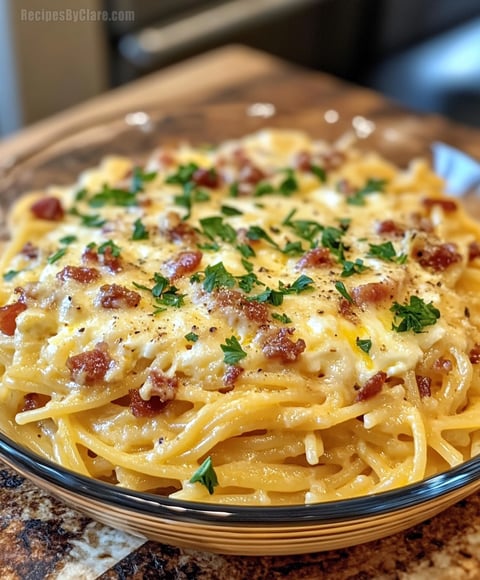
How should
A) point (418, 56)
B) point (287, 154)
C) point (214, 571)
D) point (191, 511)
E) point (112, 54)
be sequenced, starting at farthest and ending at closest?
point (418, 56)
point (112, 54)
point (287, 154)
point (214, 571)
point (191, 511)

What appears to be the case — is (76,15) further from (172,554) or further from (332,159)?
(172,554)

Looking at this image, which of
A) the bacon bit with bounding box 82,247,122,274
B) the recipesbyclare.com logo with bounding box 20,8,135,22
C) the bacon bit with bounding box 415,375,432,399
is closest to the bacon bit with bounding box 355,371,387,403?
the bacon bit with bounding box 415,375,432,399

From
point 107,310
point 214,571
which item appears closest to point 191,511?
point 214,571

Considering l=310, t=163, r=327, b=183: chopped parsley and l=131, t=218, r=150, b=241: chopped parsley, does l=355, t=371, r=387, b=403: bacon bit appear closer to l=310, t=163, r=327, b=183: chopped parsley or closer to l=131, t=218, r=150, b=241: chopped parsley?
l=131, t=218, r=150, b=241: chopped parsley

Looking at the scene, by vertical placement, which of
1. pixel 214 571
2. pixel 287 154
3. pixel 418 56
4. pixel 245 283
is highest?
pixel 245 283

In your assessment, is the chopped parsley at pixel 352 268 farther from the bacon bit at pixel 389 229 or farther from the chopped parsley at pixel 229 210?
the chopped parsley at pixel 229 210

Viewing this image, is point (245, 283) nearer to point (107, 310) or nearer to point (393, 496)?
point (107, 310)

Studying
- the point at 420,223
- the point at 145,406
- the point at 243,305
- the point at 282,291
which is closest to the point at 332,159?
the point at 420,223
